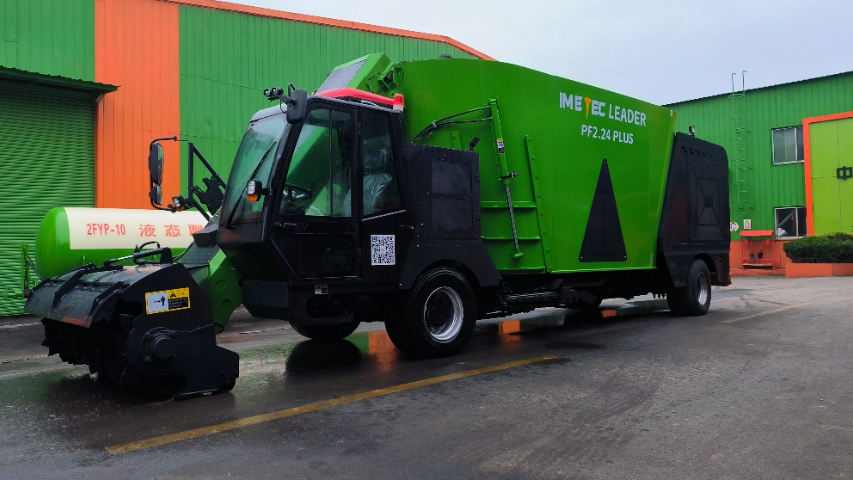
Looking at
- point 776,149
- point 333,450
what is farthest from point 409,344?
point 776,149

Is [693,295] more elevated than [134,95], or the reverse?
[134,95]

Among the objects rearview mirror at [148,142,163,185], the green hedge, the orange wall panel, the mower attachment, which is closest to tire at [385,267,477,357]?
the mower attachment

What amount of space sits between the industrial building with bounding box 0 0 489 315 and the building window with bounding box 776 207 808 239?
2051cm

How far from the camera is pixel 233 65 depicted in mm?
16297

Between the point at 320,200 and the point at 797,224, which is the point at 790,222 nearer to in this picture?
the point at 797,224

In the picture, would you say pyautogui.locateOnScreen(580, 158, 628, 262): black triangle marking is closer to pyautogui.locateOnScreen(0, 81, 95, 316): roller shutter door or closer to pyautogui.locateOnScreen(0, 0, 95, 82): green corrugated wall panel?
pyautogui.locateOnScreen(0, 81, 95, 316): roller shutter door

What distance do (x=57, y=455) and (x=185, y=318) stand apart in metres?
1.50

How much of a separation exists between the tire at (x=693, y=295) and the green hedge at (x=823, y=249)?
14745 millimetres

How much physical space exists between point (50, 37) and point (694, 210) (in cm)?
1321

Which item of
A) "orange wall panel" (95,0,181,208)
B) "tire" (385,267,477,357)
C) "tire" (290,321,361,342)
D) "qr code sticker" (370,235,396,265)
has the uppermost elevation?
"orange wall panel" (95,0,181,208)

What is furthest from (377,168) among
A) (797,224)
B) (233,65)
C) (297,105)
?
(797,224)

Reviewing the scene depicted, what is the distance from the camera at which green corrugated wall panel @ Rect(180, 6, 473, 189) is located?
1570cm

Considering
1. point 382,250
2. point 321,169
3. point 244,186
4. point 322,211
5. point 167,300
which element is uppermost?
point 321,169

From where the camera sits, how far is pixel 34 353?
845cm
